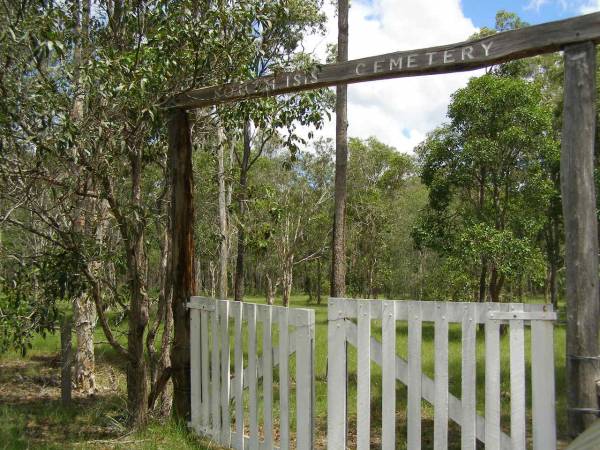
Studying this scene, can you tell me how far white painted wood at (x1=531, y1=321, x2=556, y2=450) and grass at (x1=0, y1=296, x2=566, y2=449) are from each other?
2.86 m

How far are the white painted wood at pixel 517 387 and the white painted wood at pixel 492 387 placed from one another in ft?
0.27

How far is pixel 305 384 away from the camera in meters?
3.99

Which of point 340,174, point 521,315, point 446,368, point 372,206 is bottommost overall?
point 446,368

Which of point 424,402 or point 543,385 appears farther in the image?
point 424,402

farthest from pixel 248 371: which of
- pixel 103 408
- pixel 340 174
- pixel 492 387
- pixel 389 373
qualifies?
pixel 340 174

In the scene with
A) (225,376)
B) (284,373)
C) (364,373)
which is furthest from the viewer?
(225,376)

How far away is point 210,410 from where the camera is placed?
5129 mm

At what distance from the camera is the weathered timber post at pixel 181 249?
5.47 meters

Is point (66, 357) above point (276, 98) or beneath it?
beneath

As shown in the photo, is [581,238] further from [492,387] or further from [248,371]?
[248,371]

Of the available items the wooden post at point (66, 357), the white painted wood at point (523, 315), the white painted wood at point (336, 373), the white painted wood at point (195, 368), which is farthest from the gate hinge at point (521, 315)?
the wooden post at point (66, 357)

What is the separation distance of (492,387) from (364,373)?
0.80 m

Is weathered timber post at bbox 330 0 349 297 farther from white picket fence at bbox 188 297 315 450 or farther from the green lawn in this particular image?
white picket fence at bbox 188 297 315 450

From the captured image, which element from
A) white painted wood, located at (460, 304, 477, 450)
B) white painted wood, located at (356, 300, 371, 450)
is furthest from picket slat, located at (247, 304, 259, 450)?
white painted wood, located at (460, 304, 477, 450)
